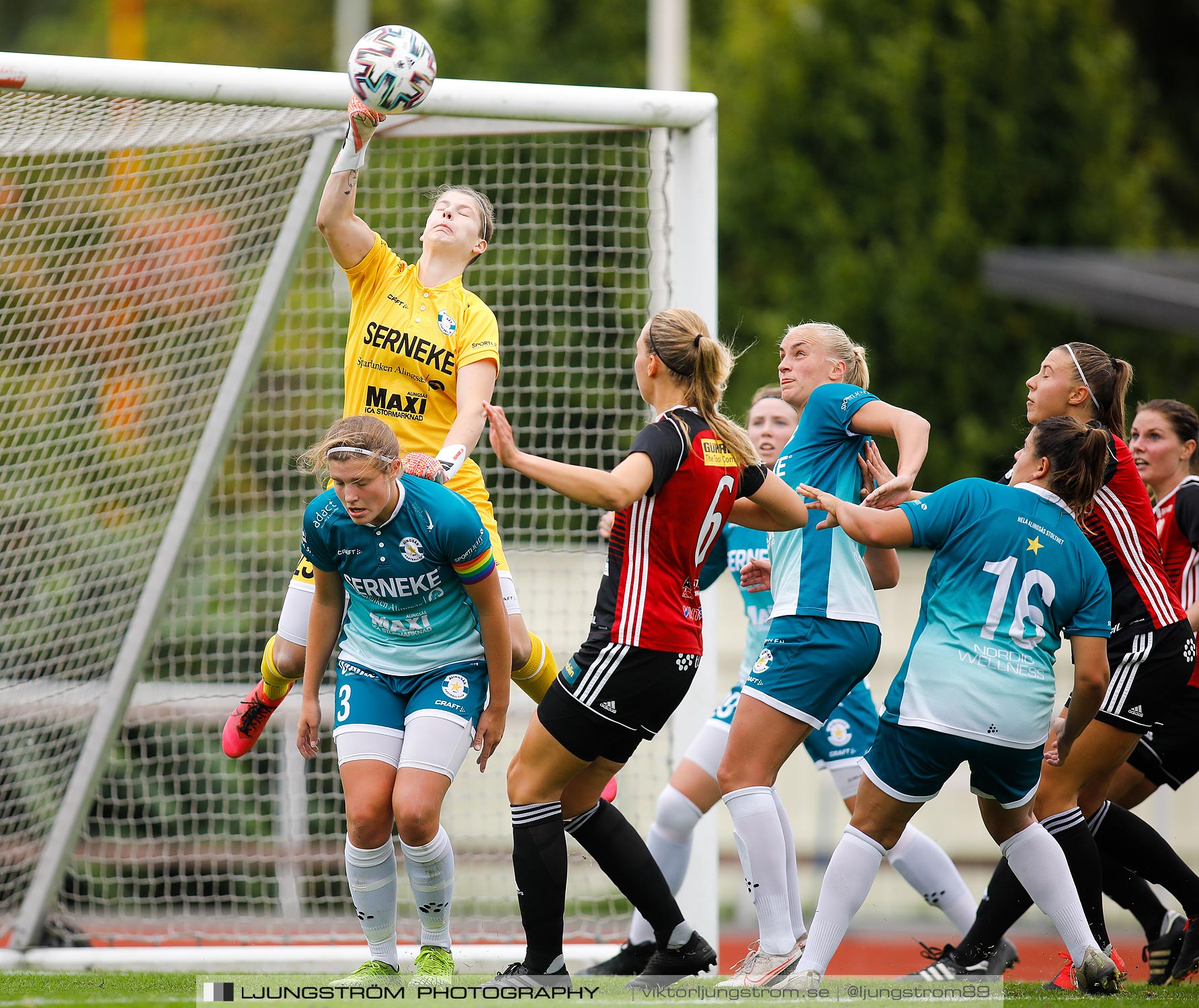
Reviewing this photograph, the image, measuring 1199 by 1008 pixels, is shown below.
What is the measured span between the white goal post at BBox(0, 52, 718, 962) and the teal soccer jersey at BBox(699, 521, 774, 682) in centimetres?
60

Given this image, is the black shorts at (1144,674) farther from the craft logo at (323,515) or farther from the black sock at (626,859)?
the craft logo at (323,515)

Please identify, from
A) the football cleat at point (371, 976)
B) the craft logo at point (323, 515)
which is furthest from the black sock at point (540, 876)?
the craft logo at point (323, 515)

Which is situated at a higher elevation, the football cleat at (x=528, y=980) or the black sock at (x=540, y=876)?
the black sock at (x=540, y=876)

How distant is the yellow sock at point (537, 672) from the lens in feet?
17.1

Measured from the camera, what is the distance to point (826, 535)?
15.8ft

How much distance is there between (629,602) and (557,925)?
1.08 m

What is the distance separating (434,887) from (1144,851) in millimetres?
2854

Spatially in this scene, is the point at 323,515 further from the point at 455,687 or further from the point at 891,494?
the point at 891,494

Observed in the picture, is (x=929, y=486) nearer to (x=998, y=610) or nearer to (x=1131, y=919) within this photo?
(x=1131, y=919)

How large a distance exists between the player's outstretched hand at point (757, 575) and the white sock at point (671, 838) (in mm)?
991

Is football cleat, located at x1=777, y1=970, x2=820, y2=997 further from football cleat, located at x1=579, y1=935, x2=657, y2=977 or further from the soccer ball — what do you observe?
the soccer ball

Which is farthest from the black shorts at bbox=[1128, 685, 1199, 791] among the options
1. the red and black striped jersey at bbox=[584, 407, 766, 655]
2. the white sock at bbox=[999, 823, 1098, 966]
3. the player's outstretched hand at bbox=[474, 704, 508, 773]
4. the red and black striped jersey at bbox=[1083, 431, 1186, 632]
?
the player's outstretched hand at bbox=[474, 704, 508, 773]

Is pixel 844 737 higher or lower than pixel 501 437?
lower

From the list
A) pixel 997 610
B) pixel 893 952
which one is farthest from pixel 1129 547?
pixel 893 952
